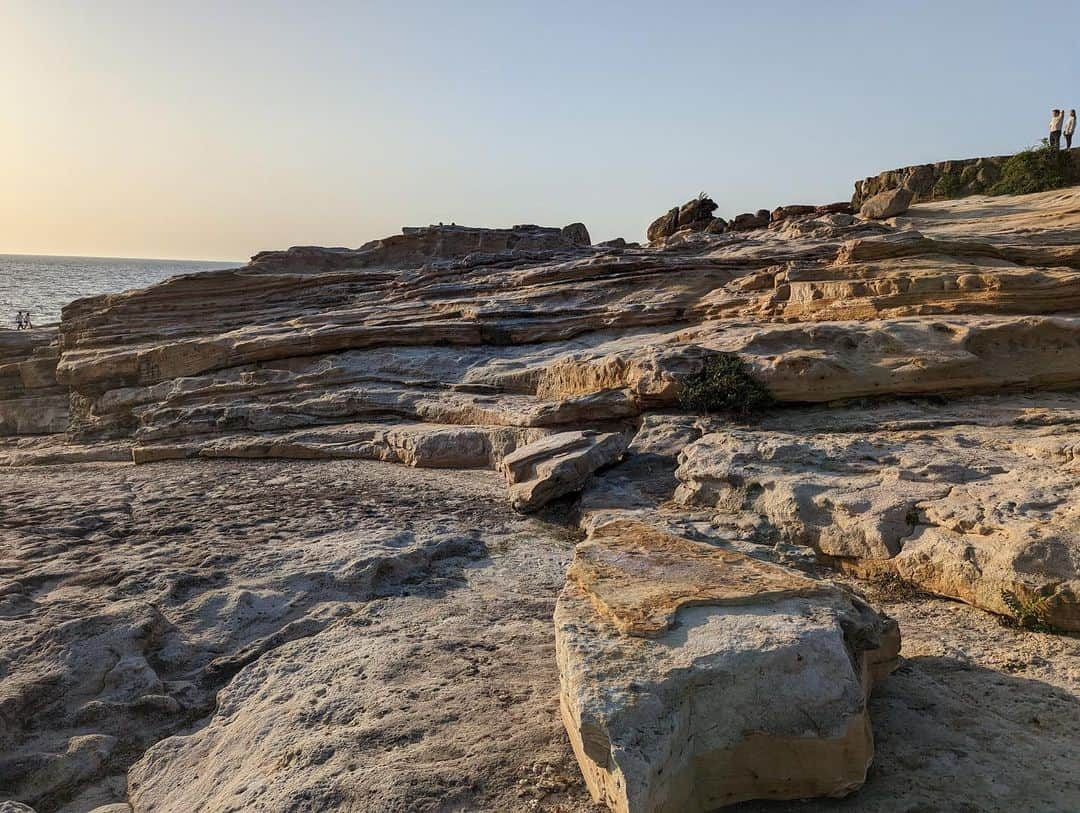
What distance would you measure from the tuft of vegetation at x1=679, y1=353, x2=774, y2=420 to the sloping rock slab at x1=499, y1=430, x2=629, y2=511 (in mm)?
1313

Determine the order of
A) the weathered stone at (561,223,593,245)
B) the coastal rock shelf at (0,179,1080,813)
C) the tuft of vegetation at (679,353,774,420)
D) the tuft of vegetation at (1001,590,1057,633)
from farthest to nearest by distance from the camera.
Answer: the weathered stone at (561,223,593,245), the tuft of vegetation at (679,353,774,420), the tuft of vegetation at (1001,590,1057,633), the coastal rock shelf at (0,179,1080,813)

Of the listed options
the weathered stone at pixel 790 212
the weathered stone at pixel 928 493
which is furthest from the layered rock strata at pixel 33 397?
the weathered stone at pixel 790 212

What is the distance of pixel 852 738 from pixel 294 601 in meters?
4.93

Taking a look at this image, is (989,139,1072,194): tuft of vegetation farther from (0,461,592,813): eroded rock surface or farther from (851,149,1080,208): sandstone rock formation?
(0,461,592,813): eroded rock surface

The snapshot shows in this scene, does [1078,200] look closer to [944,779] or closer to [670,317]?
[670,317]

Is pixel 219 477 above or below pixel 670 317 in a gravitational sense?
below

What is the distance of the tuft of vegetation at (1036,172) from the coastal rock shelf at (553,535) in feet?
24.8

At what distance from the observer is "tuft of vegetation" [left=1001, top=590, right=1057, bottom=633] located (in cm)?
598

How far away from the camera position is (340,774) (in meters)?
4.12

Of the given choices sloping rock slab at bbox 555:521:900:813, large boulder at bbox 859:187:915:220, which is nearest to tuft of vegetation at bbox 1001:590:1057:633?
sloping rock slab at bbox 555:521:900:813

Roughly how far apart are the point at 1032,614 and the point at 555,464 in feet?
17.0

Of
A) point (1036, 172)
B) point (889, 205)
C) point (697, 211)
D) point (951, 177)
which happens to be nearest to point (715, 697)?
point (889, 205)

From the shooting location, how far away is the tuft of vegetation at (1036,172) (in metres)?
23.9

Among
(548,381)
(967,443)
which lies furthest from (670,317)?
(967,443)
